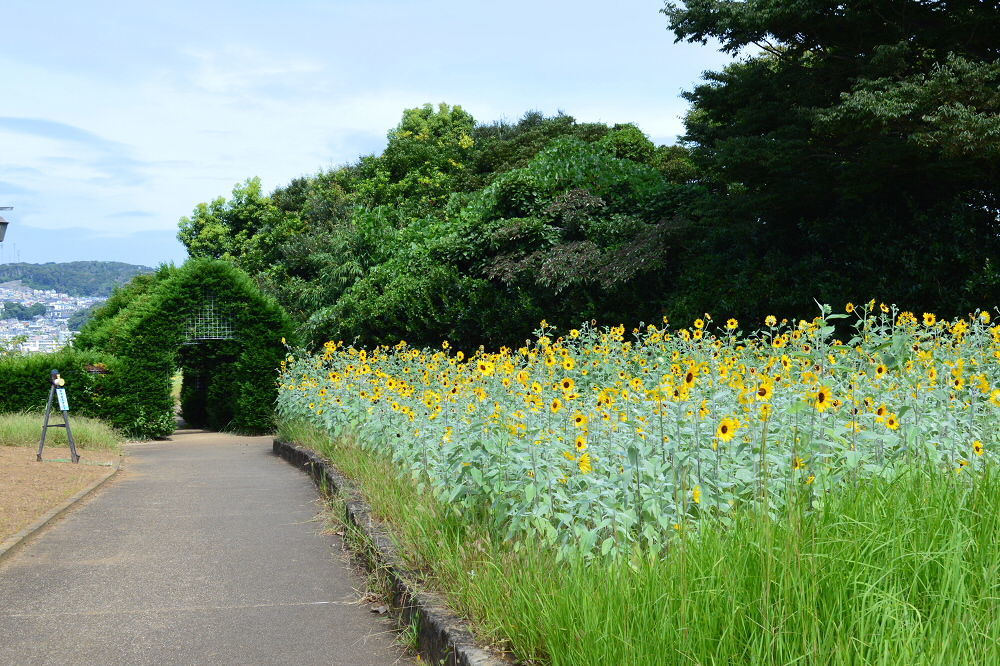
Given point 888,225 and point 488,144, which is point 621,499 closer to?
point 888,225

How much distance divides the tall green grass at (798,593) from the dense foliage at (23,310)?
8541 centimetres

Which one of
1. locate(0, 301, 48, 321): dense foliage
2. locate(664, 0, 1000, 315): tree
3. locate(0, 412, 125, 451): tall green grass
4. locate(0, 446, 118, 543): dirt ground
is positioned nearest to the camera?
locate(0, 446, 118, 543): dirt ground

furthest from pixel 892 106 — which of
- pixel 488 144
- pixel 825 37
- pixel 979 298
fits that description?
pixel 488 144

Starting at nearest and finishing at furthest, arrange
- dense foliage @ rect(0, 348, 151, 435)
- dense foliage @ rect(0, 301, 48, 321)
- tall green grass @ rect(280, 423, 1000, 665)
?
tall green grass @ rect(280, 423, 1000, 665) < dense foliage @ rect(0, 348, 151, 435) < dense foliage @ rect(0, 301, 48, 321)

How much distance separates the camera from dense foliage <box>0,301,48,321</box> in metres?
80.1

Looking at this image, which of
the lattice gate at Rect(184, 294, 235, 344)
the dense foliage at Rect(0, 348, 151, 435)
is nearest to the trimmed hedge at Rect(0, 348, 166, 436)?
the dense foliage at Rect(0, 348, 151, 435)

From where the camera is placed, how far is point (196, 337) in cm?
2123

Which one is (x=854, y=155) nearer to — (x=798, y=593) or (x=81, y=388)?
(x=798, y=593)

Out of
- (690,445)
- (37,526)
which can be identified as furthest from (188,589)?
(690,445)

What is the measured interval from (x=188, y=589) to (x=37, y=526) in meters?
2.64

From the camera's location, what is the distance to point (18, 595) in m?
5.39

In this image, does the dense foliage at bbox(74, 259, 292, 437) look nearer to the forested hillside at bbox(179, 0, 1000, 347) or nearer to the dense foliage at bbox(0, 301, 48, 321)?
the forested hillside at bbox(179, 0, 1000, 347)

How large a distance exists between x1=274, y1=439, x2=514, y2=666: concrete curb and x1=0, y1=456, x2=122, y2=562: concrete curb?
2514mm

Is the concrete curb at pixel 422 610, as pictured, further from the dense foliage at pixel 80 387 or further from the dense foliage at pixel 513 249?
the dense foliage at pixel 80 387
